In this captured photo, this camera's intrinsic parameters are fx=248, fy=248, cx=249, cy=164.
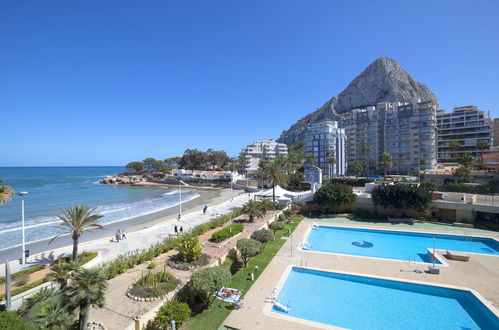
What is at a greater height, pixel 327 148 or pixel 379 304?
pixel 327 148

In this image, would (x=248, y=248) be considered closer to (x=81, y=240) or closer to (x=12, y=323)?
(x=12, y=323)

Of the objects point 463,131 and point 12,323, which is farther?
point 463,131

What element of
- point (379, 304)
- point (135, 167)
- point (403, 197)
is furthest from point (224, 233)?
point (135, 167)

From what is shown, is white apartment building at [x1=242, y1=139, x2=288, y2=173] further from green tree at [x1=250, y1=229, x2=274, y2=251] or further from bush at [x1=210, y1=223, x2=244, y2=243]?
green tree at [x1=250, y1=229, x2=274, y2=251]

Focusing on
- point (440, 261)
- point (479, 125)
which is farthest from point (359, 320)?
point (479, 125)

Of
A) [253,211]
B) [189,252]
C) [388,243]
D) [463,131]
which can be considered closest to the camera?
[189,252]

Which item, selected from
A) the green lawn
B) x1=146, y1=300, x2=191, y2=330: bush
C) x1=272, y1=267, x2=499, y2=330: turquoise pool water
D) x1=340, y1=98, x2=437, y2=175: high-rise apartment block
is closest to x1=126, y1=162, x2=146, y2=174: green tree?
x1=340, y1=98, x2=437, y2=175: high-rise apartment block

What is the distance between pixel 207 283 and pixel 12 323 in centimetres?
624

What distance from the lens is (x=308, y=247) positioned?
2047cm

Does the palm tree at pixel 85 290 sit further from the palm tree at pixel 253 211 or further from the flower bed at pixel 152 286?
the palm tree at pixel 253 211

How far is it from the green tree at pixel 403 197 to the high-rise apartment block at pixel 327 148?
51.8 m

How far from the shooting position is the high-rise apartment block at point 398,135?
73.1 meters

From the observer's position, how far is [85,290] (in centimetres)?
789

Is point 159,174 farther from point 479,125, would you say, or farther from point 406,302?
point 479,125
